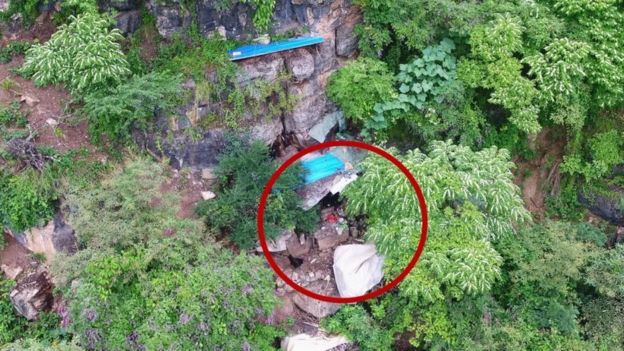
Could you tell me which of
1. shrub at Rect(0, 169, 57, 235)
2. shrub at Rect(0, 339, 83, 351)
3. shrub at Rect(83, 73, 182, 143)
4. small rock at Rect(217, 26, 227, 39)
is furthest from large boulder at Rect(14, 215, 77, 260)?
small rock at Rect(217, 26, 227, 39)

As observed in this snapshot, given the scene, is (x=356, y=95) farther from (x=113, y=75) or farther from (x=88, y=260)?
(x=88, y=260)

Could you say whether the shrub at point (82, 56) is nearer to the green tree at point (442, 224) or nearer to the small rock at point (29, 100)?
the small rock at point (29, 100)

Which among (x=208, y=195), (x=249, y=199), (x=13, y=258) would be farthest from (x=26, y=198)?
(x=249, y=199)

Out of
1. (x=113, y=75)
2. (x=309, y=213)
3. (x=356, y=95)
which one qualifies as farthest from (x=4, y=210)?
(x=356, y=95)

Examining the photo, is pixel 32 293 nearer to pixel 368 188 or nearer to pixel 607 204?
pixel 368 188

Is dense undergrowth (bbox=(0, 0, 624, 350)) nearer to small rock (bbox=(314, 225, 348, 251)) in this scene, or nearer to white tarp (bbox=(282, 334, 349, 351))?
white tarp (bbox=(282, 334, 349, 351))

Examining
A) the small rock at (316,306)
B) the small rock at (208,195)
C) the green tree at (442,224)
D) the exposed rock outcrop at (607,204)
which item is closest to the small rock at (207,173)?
the small rock at (208,195)
